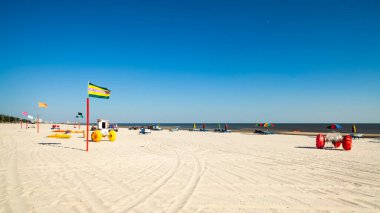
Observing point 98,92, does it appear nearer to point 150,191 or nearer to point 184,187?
point 150,191

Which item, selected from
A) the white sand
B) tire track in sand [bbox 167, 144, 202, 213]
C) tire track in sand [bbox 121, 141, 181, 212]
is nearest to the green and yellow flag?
the white sand

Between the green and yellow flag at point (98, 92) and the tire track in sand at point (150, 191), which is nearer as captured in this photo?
the tire track in sand at point (150, 191)

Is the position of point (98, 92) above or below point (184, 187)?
above

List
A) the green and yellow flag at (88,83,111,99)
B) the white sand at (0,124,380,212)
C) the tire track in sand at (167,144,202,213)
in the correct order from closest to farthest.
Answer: the tire track in sand at (167,144,202,213) < the white sand at (0,124,380,212) < the green and yellow flag at (88,83,111,99)

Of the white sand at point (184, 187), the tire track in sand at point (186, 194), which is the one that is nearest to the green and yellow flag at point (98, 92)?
the white sand at point (184, 187)

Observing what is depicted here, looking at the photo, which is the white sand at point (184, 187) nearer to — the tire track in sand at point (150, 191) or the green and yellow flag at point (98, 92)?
the tire track in sand at point (150, 191)

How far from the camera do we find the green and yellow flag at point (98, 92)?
1266 centimetres

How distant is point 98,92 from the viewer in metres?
13.2

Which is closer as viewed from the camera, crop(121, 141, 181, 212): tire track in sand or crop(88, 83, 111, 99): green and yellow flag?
crop(121, 141, 181, 212): tire track in sand

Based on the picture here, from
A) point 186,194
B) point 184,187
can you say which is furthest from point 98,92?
point 186,194

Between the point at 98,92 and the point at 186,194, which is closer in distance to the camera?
the point at 186,194

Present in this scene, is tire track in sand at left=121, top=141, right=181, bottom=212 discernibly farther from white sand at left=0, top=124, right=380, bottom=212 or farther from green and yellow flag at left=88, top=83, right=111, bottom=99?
green and yellow flag at left=88, top=83, right=111, bottom=99

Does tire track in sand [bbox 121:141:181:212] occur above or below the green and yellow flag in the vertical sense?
below

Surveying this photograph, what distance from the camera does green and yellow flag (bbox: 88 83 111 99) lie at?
1266cm
